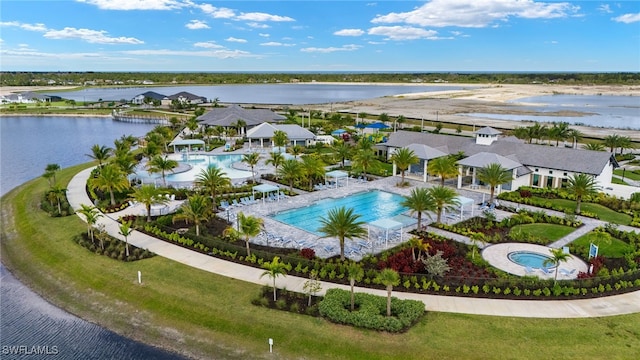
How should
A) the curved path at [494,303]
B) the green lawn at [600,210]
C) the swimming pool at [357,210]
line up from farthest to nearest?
the green lawn at [600,210], the swimming pool at [357,210], the curved path at [494,303]

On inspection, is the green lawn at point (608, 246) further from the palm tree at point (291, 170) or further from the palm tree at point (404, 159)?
the palm tree at point (291, 170)

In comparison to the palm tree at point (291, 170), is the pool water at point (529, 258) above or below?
below

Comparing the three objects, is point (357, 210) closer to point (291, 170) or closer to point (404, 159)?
point (291, 170)

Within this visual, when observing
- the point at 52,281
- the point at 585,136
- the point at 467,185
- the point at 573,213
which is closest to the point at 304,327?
the point at 52,281

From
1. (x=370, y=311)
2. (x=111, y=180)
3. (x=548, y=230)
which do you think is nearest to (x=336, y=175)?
(x=548, y=230)

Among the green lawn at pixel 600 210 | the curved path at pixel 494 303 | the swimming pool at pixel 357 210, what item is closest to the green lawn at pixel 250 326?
the curved path at pixel 494 303

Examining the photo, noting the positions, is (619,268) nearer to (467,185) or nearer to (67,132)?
(467,185)
